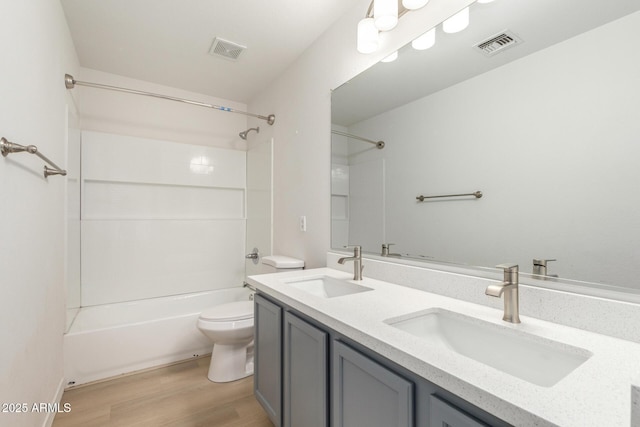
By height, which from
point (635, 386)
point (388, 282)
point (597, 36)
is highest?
point (597, 36)

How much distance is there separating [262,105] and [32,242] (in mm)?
2176

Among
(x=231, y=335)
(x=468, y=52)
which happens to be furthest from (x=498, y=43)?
(x=231, y=335)

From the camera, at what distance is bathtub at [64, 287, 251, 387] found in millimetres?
2018

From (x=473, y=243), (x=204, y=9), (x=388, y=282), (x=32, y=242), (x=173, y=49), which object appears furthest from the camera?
(x=173, y=49)

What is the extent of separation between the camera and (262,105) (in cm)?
294

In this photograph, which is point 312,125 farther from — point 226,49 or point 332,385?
point 332,385

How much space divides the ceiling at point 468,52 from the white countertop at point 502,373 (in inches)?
36.5

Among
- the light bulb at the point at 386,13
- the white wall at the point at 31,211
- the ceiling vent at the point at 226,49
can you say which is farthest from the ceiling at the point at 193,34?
the light bulb at the point at 386,13

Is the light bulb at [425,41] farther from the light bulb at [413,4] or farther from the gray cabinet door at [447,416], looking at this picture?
the gray cabinet door at [447,416]

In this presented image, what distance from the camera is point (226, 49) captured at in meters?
2.23

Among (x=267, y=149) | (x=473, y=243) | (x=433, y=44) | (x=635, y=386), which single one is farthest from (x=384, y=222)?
(x=267, y=149)

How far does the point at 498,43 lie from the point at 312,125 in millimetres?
1242

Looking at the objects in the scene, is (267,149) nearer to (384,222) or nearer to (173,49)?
(173,49)

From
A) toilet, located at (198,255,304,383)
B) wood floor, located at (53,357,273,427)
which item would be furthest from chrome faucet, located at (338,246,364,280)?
wood floor, located at (53,357,273,427)
